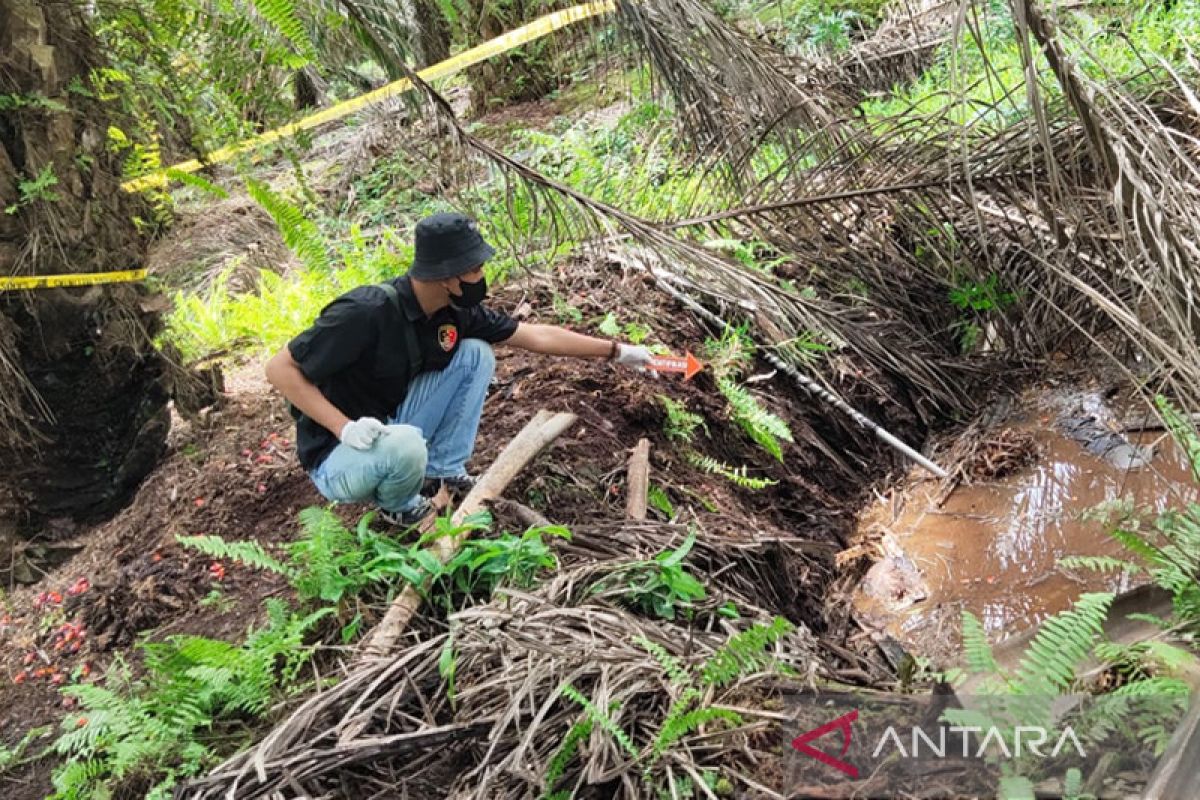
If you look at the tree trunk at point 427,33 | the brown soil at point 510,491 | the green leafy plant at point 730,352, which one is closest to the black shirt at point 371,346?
the brown soil at point 510,491

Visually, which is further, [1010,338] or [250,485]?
[1010,338]

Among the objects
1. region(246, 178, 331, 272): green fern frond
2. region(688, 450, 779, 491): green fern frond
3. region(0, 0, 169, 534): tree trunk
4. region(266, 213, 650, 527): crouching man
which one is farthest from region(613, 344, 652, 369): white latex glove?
region(0, 0, 169, 534): tree trunk

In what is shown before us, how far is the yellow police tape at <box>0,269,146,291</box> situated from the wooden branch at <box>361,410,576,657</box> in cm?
176

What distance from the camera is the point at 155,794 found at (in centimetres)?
200

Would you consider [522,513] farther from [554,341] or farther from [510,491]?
[554,341]

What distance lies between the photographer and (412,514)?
2.97m

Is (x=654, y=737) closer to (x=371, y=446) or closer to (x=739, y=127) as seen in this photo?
(x=371, y=446)

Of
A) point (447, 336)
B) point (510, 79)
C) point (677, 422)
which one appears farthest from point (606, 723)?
point (510, 79)

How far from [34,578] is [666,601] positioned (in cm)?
259

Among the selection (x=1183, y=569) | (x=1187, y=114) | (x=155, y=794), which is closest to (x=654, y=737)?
(x=155, y=794)

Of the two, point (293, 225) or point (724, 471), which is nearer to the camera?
point (293, 225)

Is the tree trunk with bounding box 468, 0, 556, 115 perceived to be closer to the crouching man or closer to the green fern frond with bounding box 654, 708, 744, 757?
the crouching man

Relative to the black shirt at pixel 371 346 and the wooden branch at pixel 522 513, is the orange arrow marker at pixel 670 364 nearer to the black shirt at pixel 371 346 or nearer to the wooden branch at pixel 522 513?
the black shirt at pixel 371 346

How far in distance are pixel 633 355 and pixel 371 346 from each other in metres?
1.01
